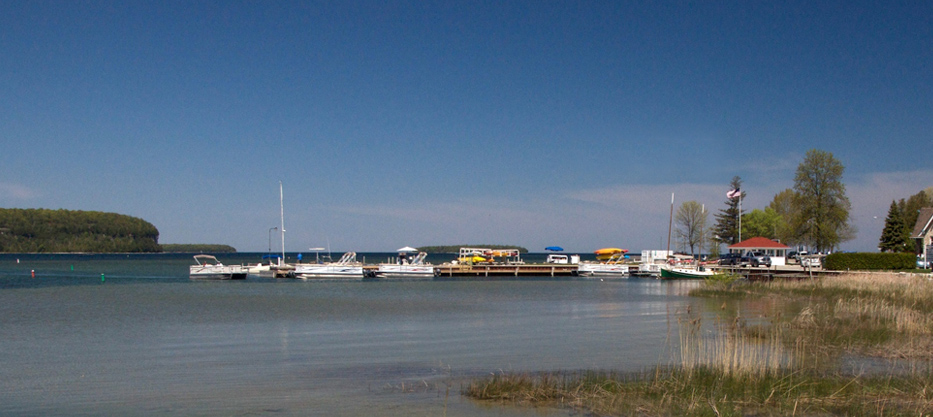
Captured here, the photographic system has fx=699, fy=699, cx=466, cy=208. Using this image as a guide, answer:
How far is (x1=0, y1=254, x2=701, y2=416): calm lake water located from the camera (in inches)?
476

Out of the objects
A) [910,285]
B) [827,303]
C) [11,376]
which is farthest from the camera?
[910,285]

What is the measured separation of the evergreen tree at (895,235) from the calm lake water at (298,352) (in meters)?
40.0

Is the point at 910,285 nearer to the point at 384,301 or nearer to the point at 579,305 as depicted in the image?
the point at 579,305

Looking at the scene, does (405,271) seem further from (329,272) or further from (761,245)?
(761,245)

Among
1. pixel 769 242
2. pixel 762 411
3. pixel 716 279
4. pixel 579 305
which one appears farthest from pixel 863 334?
pixel 769 242

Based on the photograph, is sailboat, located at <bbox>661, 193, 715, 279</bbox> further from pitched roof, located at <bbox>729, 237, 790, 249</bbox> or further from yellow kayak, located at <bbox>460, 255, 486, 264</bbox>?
yellow kayak, located at <bbox>460, 255, 486, 264</bbox>

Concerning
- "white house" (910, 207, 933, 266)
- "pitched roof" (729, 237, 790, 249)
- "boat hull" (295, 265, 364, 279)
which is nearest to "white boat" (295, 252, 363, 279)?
"boat hull" (295, 265, 364, 279)

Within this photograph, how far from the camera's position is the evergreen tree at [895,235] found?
6356 cm

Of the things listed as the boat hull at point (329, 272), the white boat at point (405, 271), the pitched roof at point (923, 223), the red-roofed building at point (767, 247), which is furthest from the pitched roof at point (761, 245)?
the boat hull at point (329, 272)

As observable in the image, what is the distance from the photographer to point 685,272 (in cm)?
6012

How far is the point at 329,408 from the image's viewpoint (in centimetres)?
1147

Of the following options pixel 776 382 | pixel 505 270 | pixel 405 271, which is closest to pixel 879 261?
pixel 505 270

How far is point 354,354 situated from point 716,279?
Answer: 29632 millimetres

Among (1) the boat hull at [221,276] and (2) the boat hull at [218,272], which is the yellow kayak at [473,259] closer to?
(1) the boat hull at [221,276]
